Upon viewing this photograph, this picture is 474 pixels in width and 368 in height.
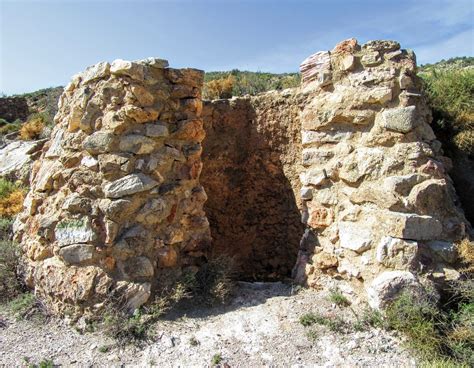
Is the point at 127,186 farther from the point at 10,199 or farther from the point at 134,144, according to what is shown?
the point at 10,199

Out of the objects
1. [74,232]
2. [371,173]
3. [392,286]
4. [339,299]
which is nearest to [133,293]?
[74,232]

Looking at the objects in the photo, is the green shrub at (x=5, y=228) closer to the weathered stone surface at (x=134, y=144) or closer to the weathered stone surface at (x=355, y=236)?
the weathered stone surface at (x=134, y=144)

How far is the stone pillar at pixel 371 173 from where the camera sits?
3.15 metres

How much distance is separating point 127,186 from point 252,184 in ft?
6.34

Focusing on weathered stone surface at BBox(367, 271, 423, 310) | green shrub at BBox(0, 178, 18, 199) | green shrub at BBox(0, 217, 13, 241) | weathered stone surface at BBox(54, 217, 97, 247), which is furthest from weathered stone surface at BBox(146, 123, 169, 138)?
green shrub at BBox(0, 178, 18, 199)

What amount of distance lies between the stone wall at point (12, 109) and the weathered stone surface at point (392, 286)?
15.7 m

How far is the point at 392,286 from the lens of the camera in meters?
2.95

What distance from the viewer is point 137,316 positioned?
129 inches

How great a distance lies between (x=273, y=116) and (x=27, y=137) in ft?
24.7

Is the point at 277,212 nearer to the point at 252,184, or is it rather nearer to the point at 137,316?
the point at 252,184

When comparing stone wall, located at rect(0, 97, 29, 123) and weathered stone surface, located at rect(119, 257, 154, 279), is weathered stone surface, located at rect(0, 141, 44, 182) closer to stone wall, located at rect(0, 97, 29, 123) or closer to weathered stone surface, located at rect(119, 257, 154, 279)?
weathered stone surface, located at rect(119, 257, 154, 279)

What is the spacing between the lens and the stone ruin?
3.24 meters

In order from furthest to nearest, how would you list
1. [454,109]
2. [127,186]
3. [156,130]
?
[454,109] < [156,130] < [127,186]

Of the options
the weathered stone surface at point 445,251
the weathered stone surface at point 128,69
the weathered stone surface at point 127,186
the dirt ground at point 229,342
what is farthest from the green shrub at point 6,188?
the weathered stone surface at point 445,251
